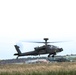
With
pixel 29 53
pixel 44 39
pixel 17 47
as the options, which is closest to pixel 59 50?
pixel 29 53

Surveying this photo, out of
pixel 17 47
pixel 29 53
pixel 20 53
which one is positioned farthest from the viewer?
pixel 17 47

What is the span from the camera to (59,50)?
10425 centimetres

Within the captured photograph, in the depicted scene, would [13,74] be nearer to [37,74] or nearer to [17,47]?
[37,74]

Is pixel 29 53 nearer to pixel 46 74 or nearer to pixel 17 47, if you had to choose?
pixel 17 47

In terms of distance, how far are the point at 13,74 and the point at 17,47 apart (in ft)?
300

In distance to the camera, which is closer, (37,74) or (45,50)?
(37,74)

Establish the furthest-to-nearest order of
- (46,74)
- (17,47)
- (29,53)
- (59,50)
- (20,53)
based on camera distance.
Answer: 1. (17,47)
2. (20,53)
3. (29,53)
4. (59,50)
5. (46,74)

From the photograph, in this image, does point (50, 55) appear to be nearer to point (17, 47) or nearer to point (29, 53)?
point (29, 53)

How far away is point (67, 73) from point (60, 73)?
32.7 inches

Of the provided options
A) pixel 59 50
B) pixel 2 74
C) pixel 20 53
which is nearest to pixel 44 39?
pixel 20 53

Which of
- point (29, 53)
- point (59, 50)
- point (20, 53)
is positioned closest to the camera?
point (59, 50)

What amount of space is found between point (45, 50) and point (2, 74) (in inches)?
2699

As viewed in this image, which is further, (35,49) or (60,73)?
(35,49)

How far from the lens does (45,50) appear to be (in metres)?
Result: 108
